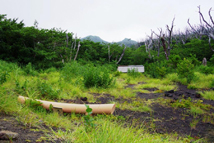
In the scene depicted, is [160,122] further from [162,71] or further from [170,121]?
[162,71]

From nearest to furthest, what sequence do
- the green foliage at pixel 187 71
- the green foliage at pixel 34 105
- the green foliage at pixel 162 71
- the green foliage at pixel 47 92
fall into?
the green foliage at pixel 34 105
the green foliage at pixel 47 92
the green foliage at pixel 187 71
the green foliage at pixel 162 71

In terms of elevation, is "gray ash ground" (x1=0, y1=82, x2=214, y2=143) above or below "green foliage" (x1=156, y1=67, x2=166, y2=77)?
below

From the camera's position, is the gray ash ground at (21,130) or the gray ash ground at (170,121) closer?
the gray ash ground at (21,130)

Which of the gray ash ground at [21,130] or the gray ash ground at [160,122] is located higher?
the gray ash ground at [21,130]

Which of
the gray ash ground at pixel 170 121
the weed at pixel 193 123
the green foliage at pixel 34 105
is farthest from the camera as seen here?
the weed at pixel 193 123

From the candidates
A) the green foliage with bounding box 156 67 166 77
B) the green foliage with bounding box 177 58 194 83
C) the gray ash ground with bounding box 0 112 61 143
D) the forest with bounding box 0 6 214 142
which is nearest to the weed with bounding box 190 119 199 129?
the forest with bounding box 0 6 214 142

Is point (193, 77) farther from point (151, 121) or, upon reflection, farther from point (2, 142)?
point (2, 142)

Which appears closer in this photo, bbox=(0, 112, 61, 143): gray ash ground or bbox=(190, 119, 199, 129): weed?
bbox=(0, 112, 61, 143): gray ash ground

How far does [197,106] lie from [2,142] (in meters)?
4.99

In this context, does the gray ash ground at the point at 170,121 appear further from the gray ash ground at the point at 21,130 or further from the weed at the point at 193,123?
the gray ash ground at the point at 21,130

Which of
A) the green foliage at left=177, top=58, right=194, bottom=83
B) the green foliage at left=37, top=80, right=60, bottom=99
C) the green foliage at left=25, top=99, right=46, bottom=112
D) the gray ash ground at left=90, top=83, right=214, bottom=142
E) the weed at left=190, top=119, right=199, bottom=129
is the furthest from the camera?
the green foliage at left=177, top=58, right=194, bottom=83

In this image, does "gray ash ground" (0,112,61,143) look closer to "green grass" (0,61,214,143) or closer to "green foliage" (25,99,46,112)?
"green grass" (0,61,214,143)

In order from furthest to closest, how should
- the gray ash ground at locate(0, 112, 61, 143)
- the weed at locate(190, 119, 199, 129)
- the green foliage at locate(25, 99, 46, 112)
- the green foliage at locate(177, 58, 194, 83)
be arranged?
1. the green foliage at locate(177, 58, 194, 83)
2. the weed at locate(190, 119, 199, 129)
3. the green foliage at locate(25, 99, 46, 112)
4. the gray ash ground at locate(0, 112, 61, 143)

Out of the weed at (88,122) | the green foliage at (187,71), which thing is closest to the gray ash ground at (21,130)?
the weed at (88,122)
